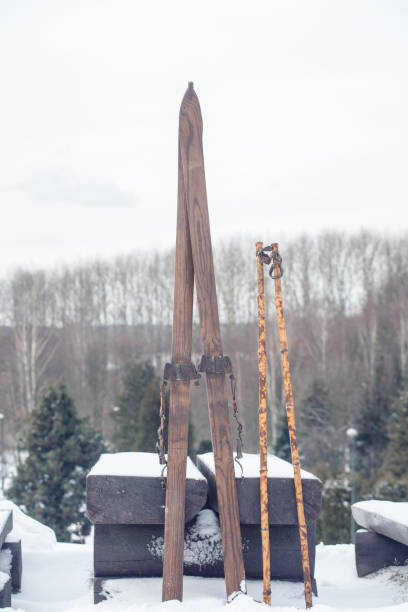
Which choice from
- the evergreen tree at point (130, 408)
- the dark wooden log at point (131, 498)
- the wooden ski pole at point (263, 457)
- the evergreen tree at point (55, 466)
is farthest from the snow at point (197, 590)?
the evergreen tree at point (130, 408)

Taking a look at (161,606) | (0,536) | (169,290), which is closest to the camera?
(161,606)

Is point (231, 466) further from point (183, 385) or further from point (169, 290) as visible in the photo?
point (169, 290)

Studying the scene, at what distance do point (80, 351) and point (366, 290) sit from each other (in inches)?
628

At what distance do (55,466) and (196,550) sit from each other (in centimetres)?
908

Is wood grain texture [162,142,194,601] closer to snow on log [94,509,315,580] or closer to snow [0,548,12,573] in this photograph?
snow on log [94,509,315,580]

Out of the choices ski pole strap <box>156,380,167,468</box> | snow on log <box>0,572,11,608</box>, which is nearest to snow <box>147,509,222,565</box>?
ski pole strap <box>156,380,167,468</box>

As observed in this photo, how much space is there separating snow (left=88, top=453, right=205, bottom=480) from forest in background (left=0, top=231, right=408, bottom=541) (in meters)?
14.5

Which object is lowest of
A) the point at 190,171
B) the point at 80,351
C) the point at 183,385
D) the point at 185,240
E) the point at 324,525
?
the point at 324,525

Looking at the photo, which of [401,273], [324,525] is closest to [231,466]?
[324,525]

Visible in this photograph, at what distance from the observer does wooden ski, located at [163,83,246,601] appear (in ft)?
10.6

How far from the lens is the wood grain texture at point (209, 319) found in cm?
326

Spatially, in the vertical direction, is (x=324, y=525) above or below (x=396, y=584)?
below

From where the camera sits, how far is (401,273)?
3697 centimetres

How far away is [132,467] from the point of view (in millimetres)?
3676
